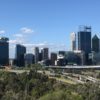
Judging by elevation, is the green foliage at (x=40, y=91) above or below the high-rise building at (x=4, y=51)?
below

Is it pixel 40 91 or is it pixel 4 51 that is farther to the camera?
pixel 4 51

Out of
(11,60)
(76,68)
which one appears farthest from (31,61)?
(76,68)

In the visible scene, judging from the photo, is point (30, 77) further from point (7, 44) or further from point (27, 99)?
point (7, 44)

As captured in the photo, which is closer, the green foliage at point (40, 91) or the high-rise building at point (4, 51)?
the green foliage at point (40, 91)

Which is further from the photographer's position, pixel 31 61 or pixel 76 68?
pixel 31 61

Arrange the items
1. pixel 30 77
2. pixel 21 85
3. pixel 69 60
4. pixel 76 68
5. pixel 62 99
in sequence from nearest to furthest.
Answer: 1. pixel 62 99
2. pixel 21 85
3. pixel 30 77
4. pixel 76 68
5. pixel 69 60

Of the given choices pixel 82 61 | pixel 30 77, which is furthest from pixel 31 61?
pixel 30 77

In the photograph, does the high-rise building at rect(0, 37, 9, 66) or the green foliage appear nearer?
the green foliage

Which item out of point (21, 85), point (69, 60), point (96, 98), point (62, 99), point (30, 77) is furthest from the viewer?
point (69, 60)

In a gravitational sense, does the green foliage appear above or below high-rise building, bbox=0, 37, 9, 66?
below

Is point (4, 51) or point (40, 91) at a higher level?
point (4, 51)

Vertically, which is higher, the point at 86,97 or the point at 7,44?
the point at 7,44
